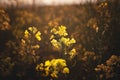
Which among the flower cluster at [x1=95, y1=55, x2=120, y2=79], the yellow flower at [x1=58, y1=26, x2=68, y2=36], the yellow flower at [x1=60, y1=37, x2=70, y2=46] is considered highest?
the yellow flower at [x1=58, y1=26, x2=68, y2=36]

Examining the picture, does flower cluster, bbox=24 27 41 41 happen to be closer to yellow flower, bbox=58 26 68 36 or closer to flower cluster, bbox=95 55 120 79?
yellow flower, bbox=58 26 68 36

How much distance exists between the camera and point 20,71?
26.1 ft

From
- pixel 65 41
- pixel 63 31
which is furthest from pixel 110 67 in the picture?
pixel 63 31

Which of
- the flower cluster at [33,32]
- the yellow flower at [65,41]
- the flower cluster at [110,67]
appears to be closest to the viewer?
the flower cluster at [110,67]

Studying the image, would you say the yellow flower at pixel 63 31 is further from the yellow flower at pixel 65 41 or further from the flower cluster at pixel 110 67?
the flower cluster at pixel 110 67

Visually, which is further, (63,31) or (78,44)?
(78,44)

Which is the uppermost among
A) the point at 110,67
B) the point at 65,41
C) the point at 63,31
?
the point at 63,31

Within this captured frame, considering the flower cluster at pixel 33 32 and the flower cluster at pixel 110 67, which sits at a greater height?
the flower cluster at pixel 33 32

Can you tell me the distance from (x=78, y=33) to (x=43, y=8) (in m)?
2.46

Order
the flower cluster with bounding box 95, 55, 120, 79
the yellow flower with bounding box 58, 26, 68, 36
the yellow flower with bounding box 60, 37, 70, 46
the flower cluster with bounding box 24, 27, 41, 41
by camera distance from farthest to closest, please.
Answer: the flower cluster with bounding box 24, 27, 41, 41 < the yellow flower with bounding box 58, 26, 68, 36 < the yellow flower with bounding box 60, 37, 70, 46 < the flower cluster with bounding box 95, 55, 120, 79

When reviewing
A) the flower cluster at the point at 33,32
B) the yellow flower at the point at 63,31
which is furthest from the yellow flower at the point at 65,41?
the flower cluster at the point at 33,32

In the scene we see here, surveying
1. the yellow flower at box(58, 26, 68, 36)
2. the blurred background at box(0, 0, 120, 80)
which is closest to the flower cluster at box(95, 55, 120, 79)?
the blurred background at box(0, 0, 120, 80)

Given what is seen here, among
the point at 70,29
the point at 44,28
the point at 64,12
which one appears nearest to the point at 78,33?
the point at 70,29

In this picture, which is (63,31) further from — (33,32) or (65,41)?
(33,32)
